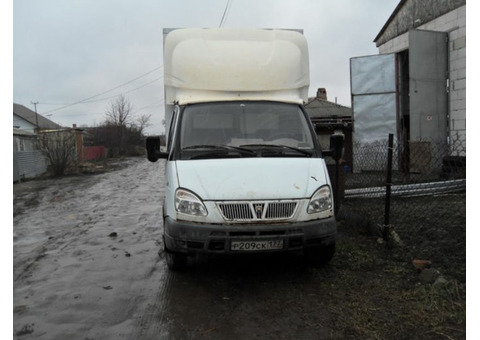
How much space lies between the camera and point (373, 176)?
11.2 meters

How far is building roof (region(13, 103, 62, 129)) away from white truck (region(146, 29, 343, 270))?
58214 mm

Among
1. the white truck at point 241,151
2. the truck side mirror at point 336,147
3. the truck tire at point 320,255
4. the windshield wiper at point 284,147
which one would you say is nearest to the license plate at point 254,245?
the white truck at point 241,151

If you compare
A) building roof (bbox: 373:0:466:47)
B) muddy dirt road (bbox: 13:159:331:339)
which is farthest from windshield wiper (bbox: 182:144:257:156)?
building roof (bbox: 373:0:466:47)

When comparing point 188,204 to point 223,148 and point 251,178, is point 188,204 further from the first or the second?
point 223,148

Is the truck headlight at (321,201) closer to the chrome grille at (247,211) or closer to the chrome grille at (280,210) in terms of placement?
the chrome grille at (280,210)

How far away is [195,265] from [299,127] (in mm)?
2315

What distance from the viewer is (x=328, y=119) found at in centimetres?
1997

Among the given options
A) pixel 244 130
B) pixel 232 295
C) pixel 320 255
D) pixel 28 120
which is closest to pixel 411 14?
pixel 244 130

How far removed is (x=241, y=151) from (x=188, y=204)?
39.0 inches

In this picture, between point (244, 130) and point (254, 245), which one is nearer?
point (254, 245)

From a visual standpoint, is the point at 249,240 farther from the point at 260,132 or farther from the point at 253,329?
the point at 260,132

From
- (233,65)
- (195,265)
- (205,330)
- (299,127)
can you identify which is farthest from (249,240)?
(233,65)

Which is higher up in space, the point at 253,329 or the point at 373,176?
the point at 373,176

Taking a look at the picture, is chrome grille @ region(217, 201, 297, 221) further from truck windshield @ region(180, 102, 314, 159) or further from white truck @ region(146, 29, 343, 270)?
truck windshield @ region(180, 102, 314, 159)
